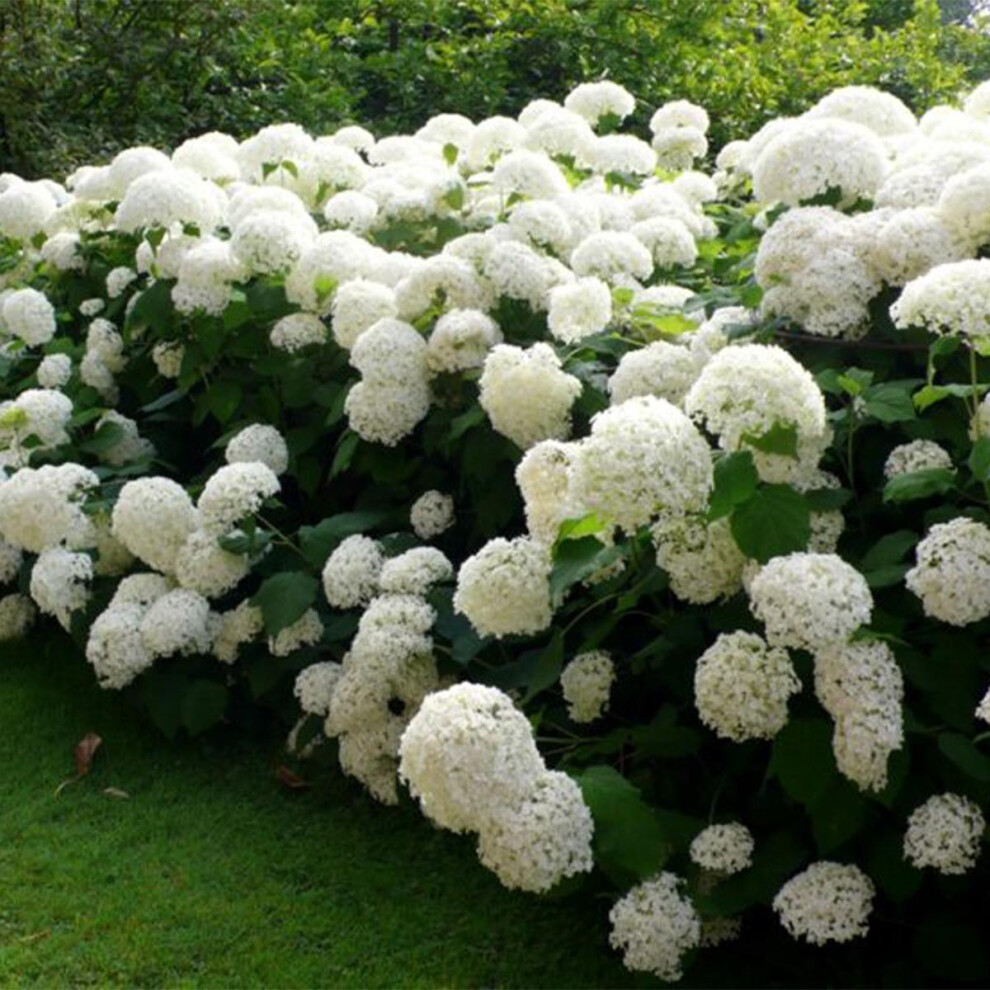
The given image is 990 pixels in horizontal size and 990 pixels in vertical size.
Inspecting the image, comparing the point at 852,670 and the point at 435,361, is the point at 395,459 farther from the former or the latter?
the point at 852,670

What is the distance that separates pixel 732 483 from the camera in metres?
2.77

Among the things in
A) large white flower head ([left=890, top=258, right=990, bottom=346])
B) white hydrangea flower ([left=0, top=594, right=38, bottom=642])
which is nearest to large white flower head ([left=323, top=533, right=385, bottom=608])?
large white flower head ([left=890, top=258, right=990, bottom=346])

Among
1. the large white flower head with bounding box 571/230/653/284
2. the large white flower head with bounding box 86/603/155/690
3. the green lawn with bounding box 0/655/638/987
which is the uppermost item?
the large white flower head with bounding box 571/230/653/284

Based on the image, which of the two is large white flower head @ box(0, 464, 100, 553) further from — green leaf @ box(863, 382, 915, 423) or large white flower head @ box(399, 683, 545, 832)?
green leaf @ box(863, 382, 915, 423)

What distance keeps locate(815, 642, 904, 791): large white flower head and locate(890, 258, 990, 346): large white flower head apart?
0.64 meters

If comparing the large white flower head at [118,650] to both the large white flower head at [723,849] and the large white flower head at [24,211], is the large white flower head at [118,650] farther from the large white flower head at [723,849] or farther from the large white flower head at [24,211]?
the large white flower head at [24,211]

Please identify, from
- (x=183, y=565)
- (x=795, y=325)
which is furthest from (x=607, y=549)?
(x=183, y=565)

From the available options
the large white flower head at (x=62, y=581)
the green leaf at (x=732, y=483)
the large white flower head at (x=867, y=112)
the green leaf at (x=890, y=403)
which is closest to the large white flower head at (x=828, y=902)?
the green leaf at (x=732, y=483)

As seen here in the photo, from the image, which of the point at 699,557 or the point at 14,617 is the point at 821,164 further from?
the point at 14,617

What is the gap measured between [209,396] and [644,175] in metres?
1.91

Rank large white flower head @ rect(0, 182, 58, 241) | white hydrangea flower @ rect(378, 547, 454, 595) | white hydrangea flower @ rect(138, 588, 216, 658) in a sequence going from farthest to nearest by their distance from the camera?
large white flower head @ rect(0, 182, 58, 241)
white hydrangea flower @ rect(138, 588, 216, 658)
white hydrangea flower @ rect(378, 547, 454, 595)

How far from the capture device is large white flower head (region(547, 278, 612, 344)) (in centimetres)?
368

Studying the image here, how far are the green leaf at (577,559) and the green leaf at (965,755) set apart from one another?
72 cm

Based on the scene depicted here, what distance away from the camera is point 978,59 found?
45.6ft
